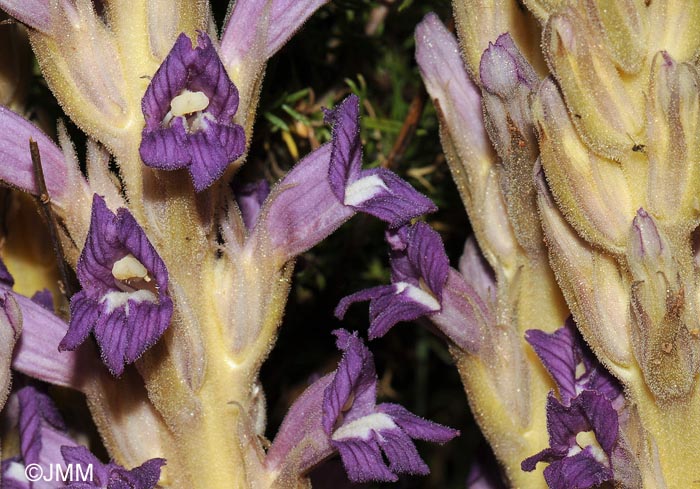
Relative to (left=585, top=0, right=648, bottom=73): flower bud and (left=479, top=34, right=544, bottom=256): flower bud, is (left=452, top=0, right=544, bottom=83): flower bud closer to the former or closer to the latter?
(left=479, top=34, right=544, bottom=256): flower bud

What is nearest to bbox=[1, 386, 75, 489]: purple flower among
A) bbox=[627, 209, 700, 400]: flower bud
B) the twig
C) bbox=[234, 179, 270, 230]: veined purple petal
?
the twig

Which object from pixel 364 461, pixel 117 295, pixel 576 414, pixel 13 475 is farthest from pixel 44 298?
pixel 576 414

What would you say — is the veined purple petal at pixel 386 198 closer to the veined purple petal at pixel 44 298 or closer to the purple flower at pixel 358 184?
the purple flower at pixel 358 184

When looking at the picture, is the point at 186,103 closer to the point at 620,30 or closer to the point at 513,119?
the point at 513,119

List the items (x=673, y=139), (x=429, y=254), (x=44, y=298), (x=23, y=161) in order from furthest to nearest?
(x=44, y=298) < (x=429, y=254) < (x=23, y=161) < (x=673, y=139)

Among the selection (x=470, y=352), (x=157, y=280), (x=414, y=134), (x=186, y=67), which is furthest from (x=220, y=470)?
(x=414, y=134)

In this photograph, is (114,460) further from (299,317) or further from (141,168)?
(299,317)

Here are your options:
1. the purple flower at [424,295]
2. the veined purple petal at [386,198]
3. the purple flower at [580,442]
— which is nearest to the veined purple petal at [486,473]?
the purple flower at [424,295]
